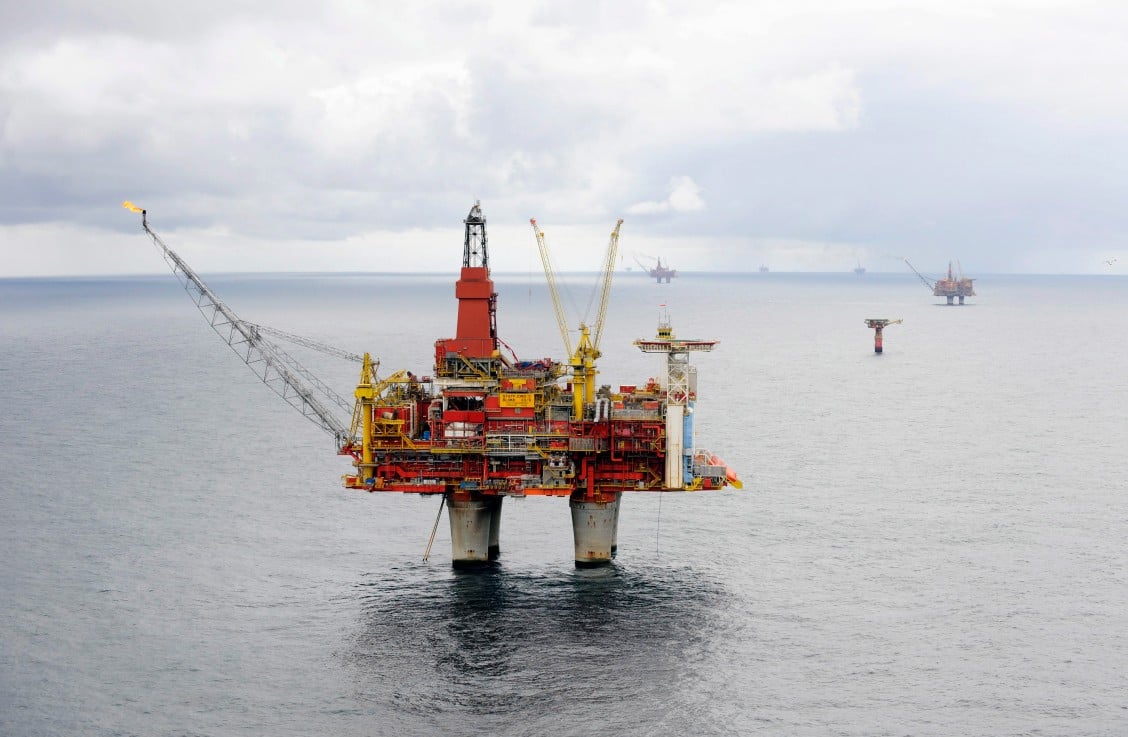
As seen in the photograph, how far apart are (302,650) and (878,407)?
303ft

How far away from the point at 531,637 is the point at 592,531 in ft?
36.3

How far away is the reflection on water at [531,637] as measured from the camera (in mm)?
53000

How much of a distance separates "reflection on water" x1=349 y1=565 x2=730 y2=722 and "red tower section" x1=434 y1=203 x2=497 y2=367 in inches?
537

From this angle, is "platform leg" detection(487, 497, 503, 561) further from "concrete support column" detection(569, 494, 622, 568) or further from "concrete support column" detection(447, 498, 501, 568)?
"concrete support column" detection(569, 494, 622, 568)

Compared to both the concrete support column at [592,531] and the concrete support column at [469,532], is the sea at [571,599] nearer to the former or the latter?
the concrete support column at [469,532]

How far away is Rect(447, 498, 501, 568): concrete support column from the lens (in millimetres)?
69750

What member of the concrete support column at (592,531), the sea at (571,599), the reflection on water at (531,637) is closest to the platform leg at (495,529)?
the sea at (571,599)

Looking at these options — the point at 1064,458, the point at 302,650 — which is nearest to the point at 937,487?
the point at 1064,458

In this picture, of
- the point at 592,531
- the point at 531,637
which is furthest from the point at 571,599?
the point at 592,531

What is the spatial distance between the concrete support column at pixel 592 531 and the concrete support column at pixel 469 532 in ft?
17.9

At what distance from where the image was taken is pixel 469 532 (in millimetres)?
A: 69875

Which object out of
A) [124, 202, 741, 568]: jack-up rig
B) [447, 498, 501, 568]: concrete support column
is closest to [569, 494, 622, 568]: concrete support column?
[124, 202, 741, 568]: jack-up rig

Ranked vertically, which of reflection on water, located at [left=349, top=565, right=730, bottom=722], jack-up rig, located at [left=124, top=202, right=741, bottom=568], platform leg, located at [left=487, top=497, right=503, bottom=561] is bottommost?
reflection on water, located at [left=349, top=565, right=730, bottom=722]

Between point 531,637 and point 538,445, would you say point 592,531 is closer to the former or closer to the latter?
point 538,445
